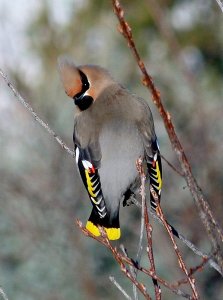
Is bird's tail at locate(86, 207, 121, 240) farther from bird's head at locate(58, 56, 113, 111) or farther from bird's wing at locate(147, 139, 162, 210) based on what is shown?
bird's head at locate(58, 56, 113, 111)

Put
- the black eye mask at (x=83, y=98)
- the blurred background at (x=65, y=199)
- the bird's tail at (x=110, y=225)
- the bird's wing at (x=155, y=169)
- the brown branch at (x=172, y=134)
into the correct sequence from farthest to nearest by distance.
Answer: the blurred background at (x=65, y=199) < the black eye mask at (x=83, y=98) < the bird's tail at (x=110, y=225) < the bird's wing at (x=155, y=169) < the brown branch at (x=172, y=134)

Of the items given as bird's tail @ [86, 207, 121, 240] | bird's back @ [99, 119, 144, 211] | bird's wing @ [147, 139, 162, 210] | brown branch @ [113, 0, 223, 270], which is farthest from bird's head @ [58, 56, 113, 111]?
brown branch @ [113, 0, 223, 270]

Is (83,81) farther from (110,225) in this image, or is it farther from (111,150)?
(110,225)

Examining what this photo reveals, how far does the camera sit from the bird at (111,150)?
3.81 metres

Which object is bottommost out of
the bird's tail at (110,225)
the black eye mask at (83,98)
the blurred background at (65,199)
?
the blurred background at (65,199)

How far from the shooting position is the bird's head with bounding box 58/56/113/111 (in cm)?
391

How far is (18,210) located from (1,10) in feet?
5.53

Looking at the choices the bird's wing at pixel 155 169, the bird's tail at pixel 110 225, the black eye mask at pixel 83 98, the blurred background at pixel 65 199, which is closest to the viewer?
the bird's wing at pixel 155 169

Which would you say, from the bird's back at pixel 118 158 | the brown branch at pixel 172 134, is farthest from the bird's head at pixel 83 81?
the brown branch at pixel 172 134

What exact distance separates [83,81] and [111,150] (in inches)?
18.6

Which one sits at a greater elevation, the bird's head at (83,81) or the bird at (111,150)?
the bird's head at (83,81)

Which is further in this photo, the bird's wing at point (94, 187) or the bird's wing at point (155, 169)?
the bird's wing at point (94, 187)

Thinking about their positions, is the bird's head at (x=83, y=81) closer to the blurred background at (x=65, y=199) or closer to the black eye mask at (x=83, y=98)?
the black eye mask at (x=83, y=98)

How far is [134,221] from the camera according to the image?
714 centimetres
